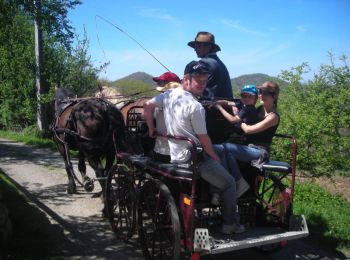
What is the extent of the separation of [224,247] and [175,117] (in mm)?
1336

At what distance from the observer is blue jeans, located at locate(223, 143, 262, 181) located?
4207 mm

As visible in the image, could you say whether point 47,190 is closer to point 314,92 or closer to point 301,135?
point 301,135

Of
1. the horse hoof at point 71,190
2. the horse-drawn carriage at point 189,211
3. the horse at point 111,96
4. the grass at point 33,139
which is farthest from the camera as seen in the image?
the grass at point 33,139

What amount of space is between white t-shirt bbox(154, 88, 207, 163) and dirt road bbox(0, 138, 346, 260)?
151 centimetres

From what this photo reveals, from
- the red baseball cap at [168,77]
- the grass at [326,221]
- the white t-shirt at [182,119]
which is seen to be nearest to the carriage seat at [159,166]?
the white t-shirt at [182,119]

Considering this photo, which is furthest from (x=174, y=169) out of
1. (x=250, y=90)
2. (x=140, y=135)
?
(x=140, y=135)

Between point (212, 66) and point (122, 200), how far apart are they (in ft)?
6.63

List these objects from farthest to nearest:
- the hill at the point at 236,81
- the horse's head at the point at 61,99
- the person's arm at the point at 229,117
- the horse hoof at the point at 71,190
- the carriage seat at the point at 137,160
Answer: the hill at the point at 236,81
the horse's head at the point at 61,99
the horse hoof at the point at 71,190
the carriage seat at the point at 137,160
the person's arm at the point at 229,117

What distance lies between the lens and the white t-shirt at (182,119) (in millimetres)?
3783

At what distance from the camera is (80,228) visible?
18.0ft

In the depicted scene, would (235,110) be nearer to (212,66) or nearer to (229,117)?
(229,117)

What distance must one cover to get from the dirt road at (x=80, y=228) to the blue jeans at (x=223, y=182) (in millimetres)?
950

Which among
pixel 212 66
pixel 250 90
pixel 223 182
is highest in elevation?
pixel 212 66

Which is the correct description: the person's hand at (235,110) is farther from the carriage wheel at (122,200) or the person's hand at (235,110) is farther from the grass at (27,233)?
the grass at (27,233)
